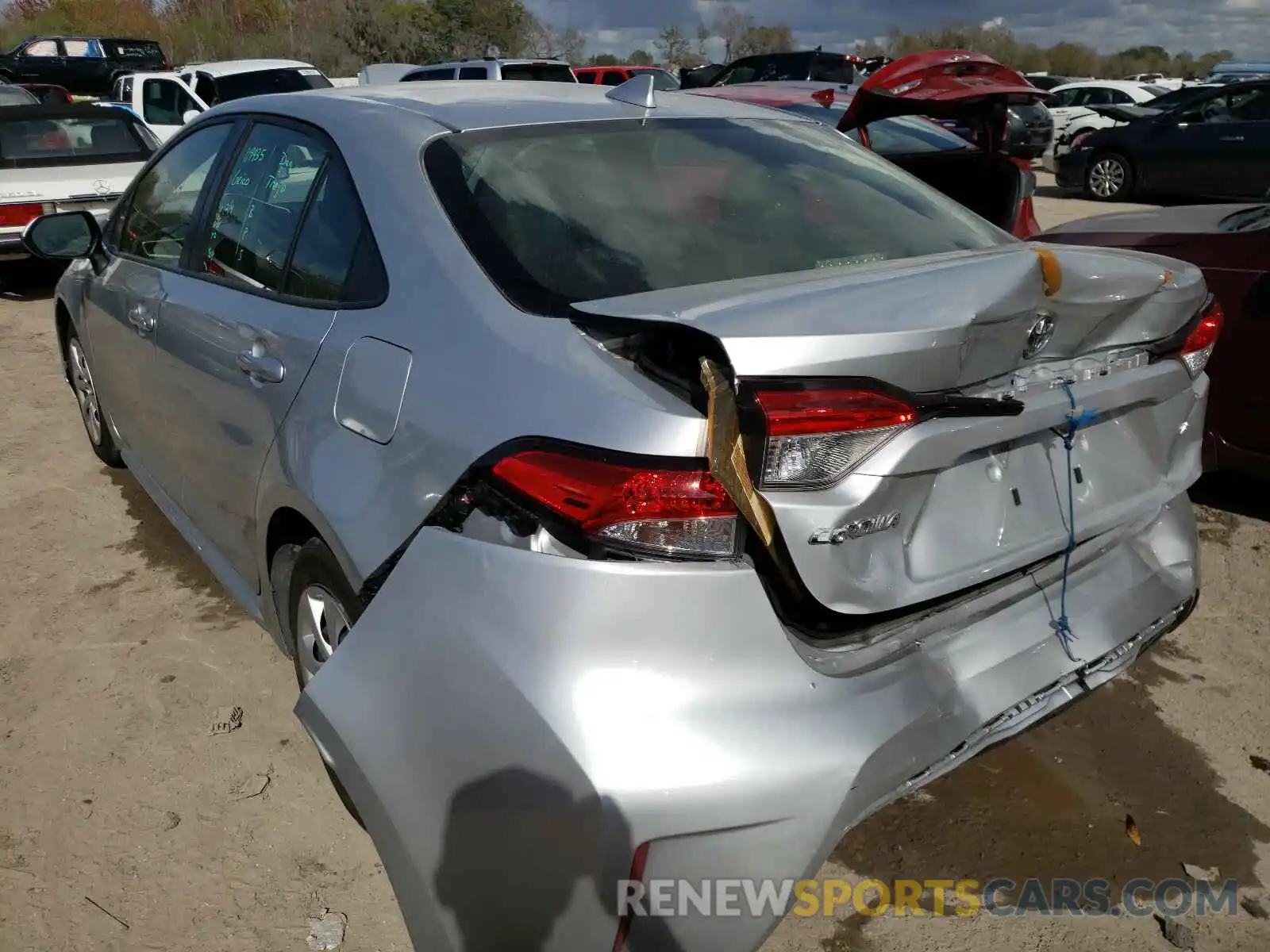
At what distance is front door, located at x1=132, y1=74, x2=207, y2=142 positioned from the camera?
13.4 m

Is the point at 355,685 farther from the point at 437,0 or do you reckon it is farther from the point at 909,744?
the point at 437,0

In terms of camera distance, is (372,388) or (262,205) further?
(262,205)

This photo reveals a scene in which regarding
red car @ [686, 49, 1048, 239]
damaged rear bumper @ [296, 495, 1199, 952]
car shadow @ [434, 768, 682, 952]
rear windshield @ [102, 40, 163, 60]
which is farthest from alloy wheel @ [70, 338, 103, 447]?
A: rear windshield @ [102, 40, 163, 60]

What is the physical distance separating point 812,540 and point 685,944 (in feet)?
2.19

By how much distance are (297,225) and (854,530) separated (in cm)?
166

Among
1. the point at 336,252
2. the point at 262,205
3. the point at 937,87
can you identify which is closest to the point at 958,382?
the point at 336,252

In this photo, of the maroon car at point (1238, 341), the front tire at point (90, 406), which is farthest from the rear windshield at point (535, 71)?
the maroon car at point (1238, 341)

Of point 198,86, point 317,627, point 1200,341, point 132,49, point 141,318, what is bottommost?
point 317,627

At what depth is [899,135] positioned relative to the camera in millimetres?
7266

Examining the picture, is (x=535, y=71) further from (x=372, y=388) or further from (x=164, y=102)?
(x=372, y=388)

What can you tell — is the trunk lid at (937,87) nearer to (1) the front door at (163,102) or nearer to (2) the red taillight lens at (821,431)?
(2) the red taillight lens at (821,431)

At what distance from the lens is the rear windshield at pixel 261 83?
14180 millimetres

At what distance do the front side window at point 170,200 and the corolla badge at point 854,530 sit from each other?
2.40 meters

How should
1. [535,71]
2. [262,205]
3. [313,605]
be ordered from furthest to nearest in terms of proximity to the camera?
[535,71] → [262,205] → [313,605]
